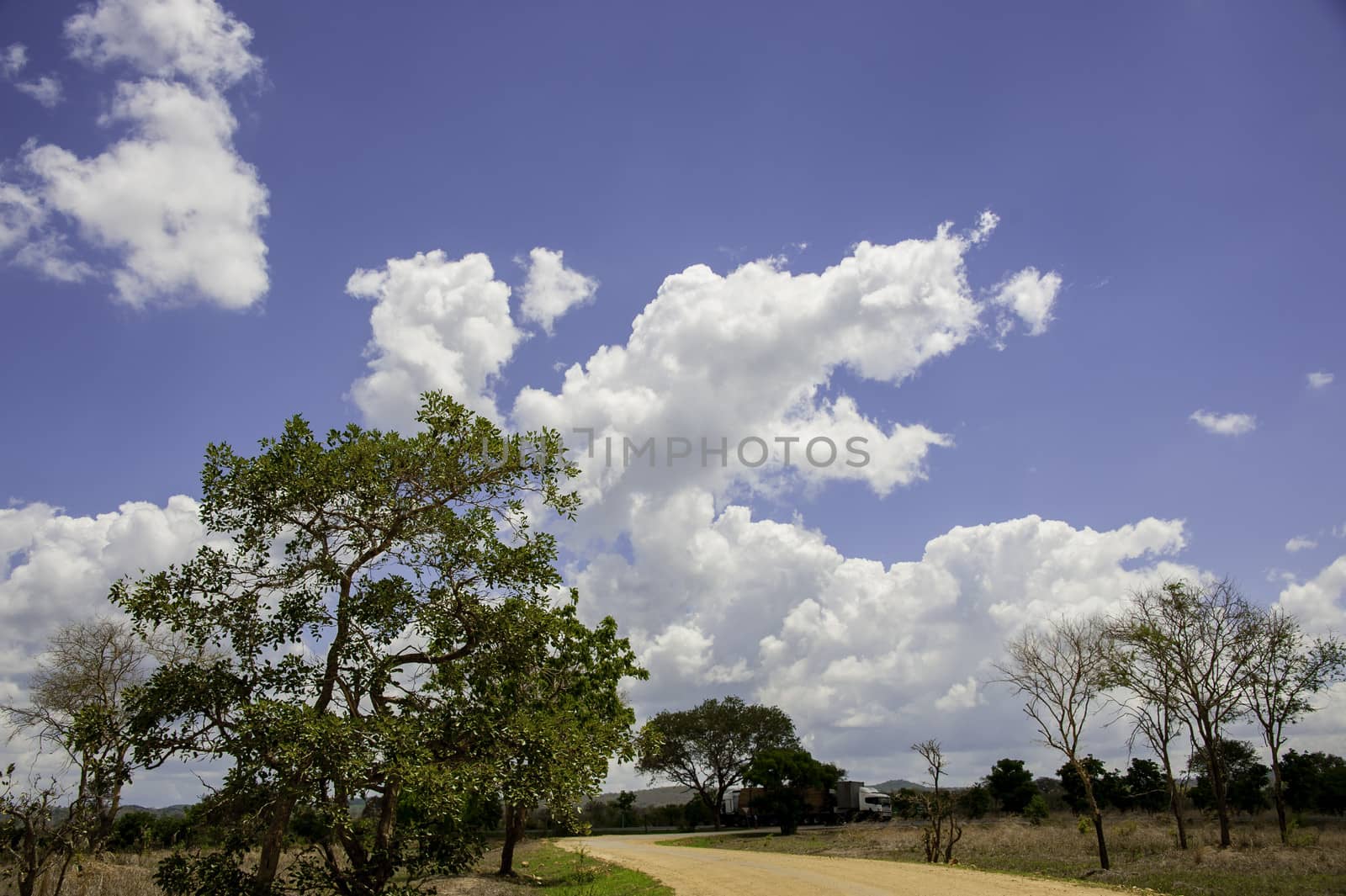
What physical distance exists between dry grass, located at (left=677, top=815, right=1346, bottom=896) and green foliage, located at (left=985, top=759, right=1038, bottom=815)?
51.6 ft

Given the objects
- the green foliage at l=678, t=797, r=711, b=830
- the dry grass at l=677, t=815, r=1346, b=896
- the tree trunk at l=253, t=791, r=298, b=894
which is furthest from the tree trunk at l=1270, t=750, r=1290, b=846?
the green foliage at l=678, t=797, r=711, b=830

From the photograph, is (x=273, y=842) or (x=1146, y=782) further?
(x=1146, y=782)

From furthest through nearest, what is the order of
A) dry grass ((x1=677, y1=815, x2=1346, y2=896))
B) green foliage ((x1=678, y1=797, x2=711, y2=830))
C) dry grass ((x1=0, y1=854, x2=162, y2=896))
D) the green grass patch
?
green foliage ((x1=678, y1=797, x2=711, y2=830)) → the green grass patch → dry grass ((x1=677, y1=815, x2=1346, y2=896)) → dry grass ((x1=0, y1=854, x2=162, y2=896))

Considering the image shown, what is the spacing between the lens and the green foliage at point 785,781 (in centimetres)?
5069

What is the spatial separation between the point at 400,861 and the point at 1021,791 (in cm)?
5841

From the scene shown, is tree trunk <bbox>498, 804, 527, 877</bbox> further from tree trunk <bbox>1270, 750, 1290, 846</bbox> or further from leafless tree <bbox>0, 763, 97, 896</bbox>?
tree trunk <bbox>1270, 750, 1290, 846</bbox>

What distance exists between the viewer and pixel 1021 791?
58562 millimetres

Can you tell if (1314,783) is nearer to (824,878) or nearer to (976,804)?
(976,804)

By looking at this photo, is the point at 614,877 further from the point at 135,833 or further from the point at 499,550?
the point at 135,833

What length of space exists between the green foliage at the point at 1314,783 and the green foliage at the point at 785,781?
2682cm

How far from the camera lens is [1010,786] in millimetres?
59250

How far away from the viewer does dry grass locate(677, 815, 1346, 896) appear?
1858 centimetres

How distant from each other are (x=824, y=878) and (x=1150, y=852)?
43.6ft

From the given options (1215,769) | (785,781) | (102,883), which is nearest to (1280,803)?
(1215,769)
